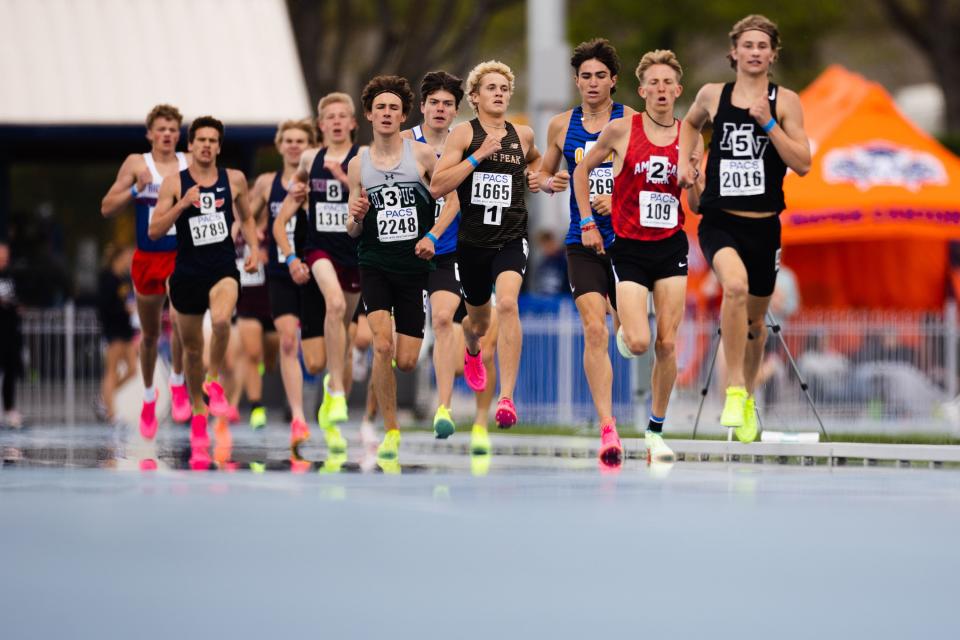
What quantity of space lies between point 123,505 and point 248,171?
15845mm

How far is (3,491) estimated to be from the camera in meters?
10.8

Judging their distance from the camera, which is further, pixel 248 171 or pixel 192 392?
pixel 248 171

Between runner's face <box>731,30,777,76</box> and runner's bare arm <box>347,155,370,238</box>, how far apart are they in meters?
2.65

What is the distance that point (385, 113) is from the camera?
42.1 feet

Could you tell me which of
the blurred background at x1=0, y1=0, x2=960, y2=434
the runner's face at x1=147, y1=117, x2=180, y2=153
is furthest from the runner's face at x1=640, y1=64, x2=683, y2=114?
the blurred background at x1=0, y1=0, x2=960, y2=434

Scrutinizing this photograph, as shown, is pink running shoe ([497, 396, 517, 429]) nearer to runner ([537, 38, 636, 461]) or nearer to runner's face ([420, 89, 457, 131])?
runner ([537, 38, 636, 461])

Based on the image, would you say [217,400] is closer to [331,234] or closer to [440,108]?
[331,234]

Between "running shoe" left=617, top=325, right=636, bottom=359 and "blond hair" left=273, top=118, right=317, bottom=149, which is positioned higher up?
"blond hair" left=273, top=118, right=317, bottom=149

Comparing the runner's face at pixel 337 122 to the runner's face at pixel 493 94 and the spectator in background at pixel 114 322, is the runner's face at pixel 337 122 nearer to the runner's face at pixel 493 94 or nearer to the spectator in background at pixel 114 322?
the runner's face at pixel 493 94

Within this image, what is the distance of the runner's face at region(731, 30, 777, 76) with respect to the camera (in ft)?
38.9

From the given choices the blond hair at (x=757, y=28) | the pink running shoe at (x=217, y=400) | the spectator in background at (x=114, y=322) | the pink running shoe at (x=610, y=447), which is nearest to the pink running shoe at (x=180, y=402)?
the pink running shoe at (x=217, y=400)

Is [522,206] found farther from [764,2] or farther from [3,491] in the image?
[764,2]

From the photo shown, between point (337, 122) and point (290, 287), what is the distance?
189 centimetres

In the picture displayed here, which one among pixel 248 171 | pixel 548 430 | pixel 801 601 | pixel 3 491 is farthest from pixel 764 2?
pixel 801 601
